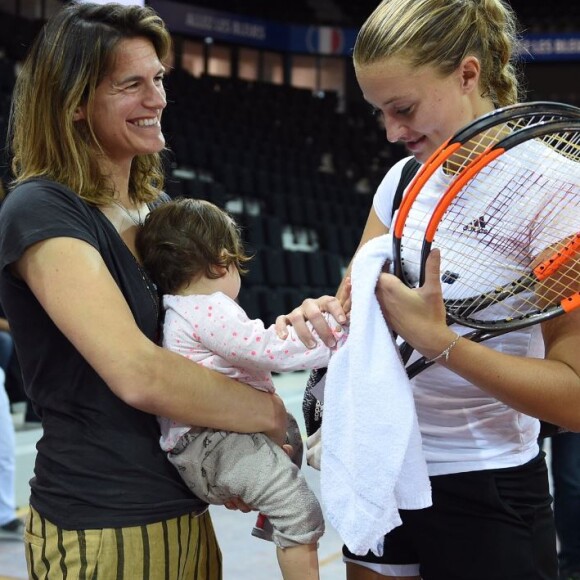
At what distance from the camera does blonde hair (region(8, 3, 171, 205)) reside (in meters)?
1.53

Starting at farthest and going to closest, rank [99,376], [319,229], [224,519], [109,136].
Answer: [319,229] → [224,519] → [109,136] → [99,376]

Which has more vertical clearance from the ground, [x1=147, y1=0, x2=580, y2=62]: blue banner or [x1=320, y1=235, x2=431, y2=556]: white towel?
[x1=147, y1=0, x2=580, y2=62]: blue banner

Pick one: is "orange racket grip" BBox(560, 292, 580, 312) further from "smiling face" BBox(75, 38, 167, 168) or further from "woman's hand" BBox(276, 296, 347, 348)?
"smiling face" BBox(75, 38, 167, 168)

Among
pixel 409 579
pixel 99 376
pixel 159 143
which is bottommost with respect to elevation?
pixel 409 579

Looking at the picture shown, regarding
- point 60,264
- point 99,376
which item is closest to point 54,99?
point 60,264

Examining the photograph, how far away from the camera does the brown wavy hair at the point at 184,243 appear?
64.2 inches

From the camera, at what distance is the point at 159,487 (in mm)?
1546

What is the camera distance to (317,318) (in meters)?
1.48

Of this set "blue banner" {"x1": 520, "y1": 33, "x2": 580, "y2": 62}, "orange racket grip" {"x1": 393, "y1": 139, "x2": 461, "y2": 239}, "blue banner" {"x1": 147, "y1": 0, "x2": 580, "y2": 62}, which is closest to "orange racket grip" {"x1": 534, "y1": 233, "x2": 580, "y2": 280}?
"orange racket grip" {"x1": 393, "y1": 139, "x2": 461, "y2": 239}

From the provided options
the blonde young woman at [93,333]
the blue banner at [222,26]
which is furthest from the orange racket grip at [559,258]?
the blue banner at [222,26]

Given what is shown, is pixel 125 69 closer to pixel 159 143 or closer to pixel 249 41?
pixel 159 143

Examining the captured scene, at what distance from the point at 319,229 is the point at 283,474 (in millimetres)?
9174

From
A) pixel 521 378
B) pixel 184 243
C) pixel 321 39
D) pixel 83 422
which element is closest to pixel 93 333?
pixel 83 422

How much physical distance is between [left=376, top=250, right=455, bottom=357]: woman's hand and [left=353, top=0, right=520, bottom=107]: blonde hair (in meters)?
0.35
